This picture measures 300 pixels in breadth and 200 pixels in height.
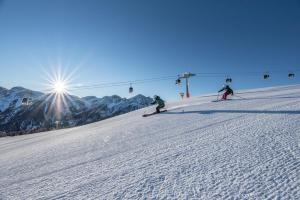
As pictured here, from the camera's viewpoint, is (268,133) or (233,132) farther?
(233,132)

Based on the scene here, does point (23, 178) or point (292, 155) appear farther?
point (23, 178)

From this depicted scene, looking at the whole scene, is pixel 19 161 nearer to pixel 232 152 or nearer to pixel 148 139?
pixel 148 139

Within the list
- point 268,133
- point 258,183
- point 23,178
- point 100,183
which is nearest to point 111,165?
point 100,183

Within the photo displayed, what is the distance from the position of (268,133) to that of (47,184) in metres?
5.81

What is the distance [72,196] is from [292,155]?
4452mm

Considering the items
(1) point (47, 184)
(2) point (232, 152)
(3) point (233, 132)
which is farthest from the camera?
(3) point (233, 132)

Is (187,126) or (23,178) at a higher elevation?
(187,126)

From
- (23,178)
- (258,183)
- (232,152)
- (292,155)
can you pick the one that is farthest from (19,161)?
(292,155)

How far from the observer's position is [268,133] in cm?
701

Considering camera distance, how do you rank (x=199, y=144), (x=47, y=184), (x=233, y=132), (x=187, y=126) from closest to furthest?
(x=47, y=184) → (x=199, y=144) → (x=233, y=132) → (x=187, y=126)

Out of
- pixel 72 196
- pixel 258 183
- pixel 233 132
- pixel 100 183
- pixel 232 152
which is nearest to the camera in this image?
pixel 258 183

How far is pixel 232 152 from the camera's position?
19.3ft

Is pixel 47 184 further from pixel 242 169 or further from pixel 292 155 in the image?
pixel 292 155

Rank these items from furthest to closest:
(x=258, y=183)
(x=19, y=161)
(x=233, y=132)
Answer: (x=19, y=161) → (x=233, y=132) → (x=258, y=183)
